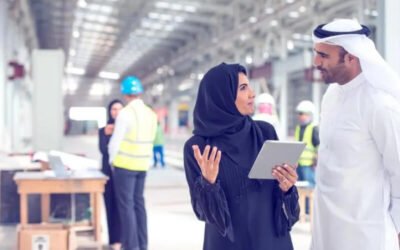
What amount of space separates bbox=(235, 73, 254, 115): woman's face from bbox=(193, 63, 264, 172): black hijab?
2cm

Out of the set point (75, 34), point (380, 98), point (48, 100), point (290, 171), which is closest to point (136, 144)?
point (290, 171)

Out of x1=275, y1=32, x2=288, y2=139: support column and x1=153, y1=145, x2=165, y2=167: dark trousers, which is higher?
x1=275, y1=32, x2=288, y2=139: support column

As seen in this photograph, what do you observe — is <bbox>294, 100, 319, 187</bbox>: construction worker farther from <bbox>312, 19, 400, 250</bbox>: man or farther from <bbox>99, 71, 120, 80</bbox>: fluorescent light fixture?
<bbox>99, 71, 120, 80</bbox>: fluorescent light fixture

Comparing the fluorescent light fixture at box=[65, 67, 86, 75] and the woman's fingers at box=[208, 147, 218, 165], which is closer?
the woman's fingers at box=[208, 147, 218, 165]

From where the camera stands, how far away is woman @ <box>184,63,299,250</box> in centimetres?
221

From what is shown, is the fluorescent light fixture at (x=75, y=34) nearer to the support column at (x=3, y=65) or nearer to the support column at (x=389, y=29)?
the support column at (x=3, y=65)

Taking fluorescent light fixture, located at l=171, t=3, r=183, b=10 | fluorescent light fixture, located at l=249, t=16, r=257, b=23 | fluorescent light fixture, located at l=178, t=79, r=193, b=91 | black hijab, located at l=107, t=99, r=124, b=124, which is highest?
fluorescent light fixture, located at l=171, t=3, r=183, b=10

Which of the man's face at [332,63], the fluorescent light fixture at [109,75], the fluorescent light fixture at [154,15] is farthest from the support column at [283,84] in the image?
the fluorescent light fixture at [109,75]

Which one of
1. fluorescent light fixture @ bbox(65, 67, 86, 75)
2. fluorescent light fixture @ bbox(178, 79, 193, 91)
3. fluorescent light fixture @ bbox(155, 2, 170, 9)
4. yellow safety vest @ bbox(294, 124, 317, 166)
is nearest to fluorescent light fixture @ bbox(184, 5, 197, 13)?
fluorescent light fixture @ bbox(155, 2, 170, 9)

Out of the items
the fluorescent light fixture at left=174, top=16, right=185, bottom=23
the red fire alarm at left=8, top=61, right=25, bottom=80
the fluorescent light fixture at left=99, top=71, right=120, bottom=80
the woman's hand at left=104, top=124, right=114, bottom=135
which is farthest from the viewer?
the fluorescent light fixture at left=99, top=71, right=120, bottom=80

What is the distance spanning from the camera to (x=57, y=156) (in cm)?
529

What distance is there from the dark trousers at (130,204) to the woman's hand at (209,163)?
3208 millimetres

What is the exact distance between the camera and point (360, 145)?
2.31m

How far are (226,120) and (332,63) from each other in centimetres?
52
